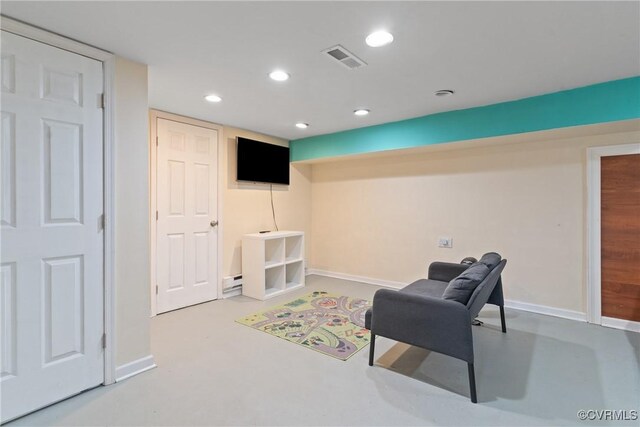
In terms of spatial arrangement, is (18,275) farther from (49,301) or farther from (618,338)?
(618,338)

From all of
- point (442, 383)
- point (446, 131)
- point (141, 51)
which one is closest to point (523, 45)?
point (446, 131)

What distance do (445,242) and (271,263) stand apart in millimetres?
2381

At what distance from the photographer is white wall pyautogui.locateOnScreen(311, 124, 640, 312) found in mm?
3311

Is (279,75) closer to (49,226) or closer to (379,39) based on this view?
(379,39)

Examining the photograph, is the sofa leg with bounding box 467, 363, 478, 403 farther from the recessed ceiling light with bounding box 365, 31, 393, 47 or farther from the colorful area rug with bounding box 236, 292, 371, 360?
the recessed ceiling light with bounding box 365, 31, 393, 47

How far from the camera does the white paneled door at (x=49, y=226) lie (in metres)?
1.72

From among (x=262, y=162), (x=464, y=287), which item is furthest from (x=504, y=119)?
(x=262, y=162)

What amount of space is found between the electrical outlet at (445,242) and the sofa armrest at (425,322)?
7.10 feet

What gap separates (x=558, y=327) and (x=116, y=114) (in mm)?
4311

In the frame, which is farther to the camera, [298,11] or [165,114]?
[165,114]

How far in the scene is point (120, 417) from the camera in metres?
1.77

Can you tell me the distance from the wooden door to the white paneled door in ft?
14.7

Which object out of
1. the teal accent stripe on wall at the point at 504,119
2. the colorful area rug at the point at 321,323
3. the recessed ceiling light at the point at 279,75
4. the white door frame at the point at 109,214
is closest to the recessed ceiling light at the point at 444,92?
the teal accent stripe on wall at the point at 504,119

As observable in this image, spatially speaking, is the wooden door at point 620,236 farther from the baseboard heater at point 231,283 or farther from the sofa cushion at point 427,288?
the baseboard heater at point 231,283
